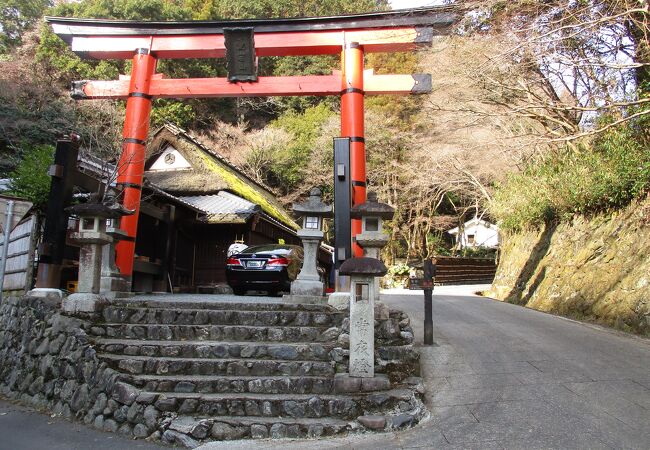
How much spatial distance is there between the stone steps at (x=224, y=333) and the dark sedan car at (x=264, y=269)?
3786 millimetres

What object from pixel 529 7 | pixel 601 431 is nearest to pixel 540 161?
pixel 529 7

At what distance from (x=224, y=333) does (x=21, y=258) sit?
632cm

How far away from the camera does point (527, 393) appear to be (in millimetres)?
5508

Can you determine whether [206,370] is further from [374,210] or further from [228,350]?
[374,210]

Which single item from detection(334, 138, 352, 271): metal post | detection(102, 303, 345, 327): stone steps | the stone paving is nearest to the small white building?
the stone paving

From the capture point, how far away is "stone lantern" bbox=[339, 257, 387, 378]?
562 centimetres

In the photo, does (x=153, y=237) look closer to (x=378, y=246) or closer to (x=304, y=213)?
(x=304, y=213)

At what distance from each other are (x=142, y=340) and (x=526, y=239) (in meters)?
14.0

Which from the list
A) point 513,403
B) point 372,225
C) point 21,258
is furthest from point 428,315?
point 21,258

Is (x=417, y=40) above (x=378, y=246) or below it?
above

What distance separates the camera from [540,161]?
15.3m

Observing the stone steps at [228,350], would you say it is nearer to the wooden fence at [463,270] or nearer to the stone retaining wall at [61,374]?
the stone retaining wall at [61,374]

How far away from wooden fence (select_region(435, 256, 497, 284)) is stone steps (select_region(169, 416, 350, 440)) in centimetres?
2186

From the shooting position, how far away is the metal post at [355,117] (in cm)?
822
